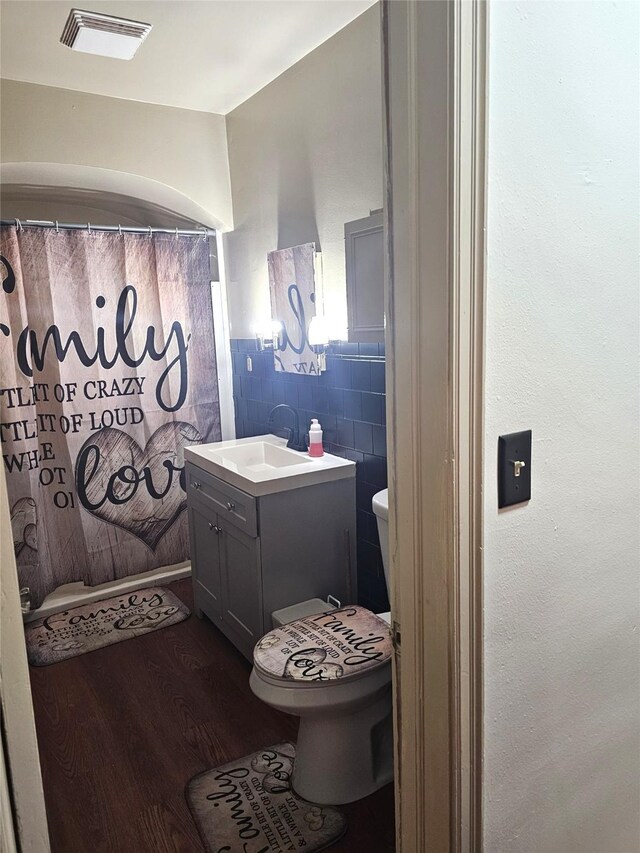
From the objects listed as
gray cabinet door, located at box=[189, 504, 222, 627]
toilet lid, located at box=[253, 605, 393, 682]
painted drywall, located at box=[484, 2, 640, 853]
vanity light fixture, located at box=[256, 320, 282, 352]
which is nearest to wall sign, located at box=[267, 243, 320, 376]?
vanity light fixture, located at box=[256, 320, 282, 352]

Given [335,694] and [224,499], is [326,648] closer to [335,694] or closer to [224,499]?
[335,694]

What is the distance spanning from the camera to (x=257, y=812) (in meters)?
1.90

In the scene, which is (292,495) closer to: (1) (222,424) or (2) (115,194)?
(1) (222,424)

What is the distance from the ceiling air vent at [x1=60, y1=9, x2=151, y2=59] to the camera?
2.17 meters

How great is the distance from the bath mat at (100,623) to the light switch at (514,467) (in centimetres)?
238

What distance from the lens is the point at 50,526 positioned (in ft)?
10.4

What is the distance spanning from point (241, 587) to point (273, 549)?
27 cm

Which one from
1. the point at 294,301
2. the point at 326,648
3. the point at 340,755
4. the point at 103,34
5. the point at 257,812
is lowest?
the point at 257,812

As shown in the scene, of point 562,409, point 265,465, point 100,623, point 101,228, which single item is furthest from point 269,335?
point 562,409

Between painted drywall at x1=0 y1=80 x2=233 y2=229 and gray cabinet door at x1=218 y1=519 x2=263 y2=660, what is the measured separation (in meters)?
1.67

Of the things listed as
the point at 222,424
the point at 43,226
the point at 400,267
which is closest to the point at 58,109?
the point at 43,226

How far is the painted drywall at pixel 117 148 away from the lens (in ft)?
9.04

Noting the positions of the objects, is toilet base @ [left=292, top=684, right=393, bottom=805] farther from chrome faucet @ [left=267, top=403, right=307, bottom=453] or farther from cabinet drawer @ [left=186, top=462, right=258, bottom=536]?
chrome faucet @ [left=267, top=403, right=307, bottom=453]

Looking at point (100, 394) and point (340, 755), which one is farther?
point (100, 394)
